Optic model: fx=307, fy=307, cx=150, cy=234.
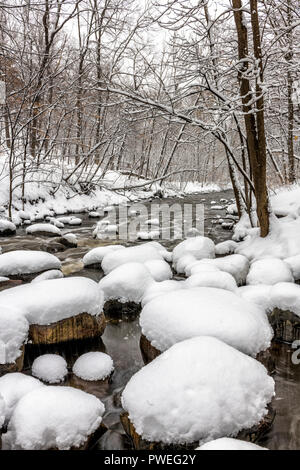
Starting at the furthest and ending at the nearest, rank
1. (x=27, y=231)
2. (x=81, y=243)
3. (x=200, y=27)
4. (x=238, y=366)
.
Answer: (x=27, y=231) → (x=81, y=243) → (x=200, y=27) → (x=238, y=366)

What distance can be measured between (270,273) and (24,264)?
3.87 m

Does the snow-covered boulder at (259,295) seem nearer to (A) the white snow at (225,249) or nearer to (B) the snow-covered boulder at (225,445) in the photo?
(B) the snow-covered boulder at (225,445)

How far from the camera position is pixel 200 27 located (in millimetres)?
5043

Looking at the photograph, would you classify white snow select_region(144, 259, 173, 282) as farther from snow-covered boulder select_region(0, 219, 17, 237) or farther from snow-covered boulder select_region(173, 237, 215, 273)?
snow-covered boulder select_region(0, 219, 17, 237)

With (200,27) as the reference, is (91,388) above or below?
below

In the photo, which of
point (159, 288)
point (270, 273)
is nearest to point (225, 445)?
point (159, 288)

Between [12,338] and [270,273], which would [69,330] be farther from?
[270,273]

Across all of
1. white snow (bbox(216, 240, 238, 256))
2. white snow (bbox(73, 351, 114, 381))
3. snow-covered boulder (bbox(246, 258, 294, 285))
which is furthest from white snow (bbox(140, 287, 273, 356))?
white snow (bbox(216, 240, 238, 256))

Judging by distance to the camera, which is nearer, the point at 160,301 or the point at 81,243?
the point at 160,301

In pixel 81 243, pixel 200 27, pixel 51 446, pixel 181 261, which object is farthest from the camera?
pixel 81 243

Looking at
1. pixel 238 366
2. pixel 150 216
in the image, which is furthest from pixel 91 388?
pixel 150 216

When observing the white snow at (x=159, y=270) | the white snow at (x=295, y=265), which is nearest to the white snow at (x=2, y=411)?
the white snow at (x=159, y=270)
